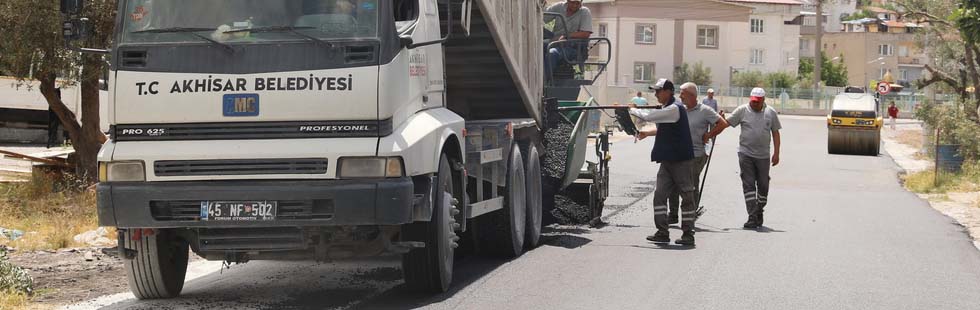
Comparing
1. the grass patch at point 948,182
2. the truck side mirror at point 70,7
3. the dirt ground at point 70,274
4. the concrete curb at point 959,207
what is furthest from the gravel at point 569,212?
the grass patch at point 948,182

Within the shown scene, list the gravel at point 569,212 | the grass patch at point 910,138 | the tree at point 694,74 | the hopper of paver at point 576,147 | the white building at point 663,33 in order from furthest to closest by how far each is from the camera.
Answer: the white building at point 663,33 < the tree at point 694,74 < the grass patch at point 910,138 < the gravel at point 569,212 < the hopper of paver at point 576,147

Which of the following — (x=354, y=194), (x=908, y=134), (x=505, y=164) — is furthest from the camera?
(x=908, y=134)

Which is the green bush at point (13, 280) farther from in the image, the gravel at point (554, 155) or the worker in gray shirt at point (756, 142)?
the worker in gray shirt at point (756, 142)

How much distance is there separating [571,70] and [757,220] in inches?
105

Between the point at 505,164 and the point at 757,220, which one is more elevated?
the point at 505,164

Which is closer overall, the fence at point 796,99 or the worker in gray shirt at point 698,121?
the worker in gray shirt at point 698,121

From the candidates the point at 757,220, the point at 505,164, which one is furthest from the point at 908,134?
the point at 505,164

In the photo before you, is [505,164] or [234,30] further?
[505,164]

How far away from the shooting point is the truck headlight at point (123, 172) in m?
8.25

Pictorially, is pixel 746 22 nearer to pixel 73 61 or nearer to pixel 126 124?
pixel 73 61

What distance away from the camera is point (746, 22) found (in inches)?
3418

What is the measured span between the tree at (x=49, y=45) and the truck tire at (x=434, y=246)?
23.2 ft

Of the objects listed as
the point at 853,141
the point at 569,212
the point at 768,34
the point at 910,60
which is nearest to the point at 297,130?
the point at 569,212

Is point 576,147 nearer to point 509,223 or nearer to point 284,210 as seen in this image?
point 509,223
